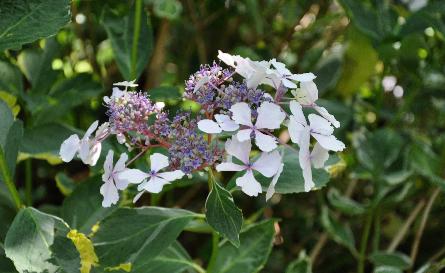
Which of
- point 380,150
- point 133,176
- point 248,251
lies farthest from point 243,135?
point 380,150

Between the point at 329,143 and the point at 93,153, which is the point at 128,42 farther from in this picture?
the point at 329,143

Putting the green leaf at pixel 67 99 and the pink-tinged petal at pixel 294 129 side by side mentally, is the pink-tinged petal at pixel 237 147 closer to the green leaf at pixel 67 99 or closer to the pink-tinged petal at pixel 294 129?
the pink-tinged petal at pixel 294 129

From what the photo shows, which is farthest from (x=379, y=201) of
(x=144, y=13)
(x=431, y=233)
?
(x=144, y=13)

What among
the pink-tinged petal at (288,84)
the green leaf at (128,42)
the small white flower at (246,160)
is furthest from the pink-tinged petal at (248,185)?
the green leaf at (128,42)

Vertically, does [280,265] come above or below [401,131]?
below

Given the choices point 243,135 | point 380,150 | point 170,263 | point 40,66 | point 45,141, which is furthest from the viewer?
point 380,150

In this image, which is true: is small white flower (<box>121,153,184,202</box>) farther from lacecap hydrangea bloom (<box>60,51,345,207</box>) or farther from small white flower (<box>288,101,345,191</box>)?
small white flower (<box>288,101,345,191</box>)

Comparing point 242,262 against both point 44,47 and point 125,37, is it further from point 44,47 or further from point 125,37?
point 44,47

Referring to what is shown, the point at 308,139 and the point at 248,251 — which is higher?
the point at 308,139
